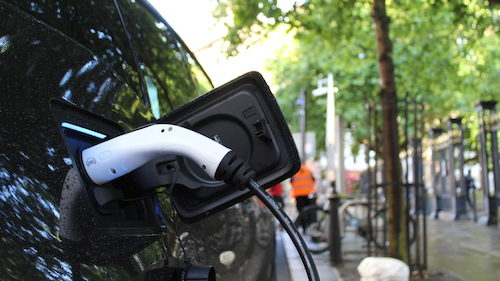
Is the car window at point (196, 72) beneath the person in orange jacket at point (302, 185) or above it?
above

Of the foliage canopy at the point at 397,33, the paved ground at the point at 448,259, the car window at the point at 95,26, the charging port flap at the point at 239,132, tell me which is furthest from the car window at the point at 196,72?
the foliage canopy at the point at 397,33

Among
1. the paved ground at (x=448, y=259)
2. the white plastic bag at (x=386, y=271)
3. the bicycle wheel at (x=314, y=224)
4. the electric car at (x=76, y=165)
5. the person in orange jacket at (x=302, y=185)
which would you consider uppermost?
the electric car at (x=76, y=165)

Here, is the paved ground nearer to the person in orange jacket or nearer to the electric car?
the person in orange jacket

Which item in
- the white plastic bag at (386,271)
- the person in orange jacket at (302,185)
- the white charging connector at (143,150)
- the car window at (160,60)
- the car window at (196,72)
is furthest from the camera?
the person in orange jacket at (302,185)

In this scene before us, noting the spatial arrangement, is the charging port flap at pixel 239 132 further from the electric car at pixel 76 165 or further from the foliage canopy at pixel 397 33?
the foliage canopy at pixel 397 33

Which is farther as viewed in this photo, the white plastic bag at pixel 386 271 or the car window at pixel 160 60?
the white plastic bag at pixel 386 271

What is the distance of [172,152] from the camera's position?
1091mm

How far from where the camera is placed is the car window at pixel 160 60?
5.46 ft

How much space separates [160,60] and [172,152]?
0.89 metres

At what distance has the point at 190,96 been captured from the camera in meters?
2.30

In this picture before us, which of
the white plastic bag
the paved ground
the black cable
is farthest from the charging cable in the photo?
the paved ground

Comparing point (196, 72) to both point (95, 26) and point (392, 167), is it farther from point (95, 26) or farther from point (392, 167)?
point (392, 167)

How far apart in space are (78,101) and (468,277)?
6.33 meters

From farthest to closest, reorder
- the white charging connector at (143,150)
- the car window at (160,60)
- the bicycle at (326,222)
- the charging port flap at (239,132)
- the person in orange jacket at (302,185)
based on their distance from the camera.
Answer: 1. the person in orange jacket at (302,185)
2. the bicycle at (326,222)
3. the car window at (160,60)
4. the charging port flap at (239,132)
5. the white charging connector at (143,150)
